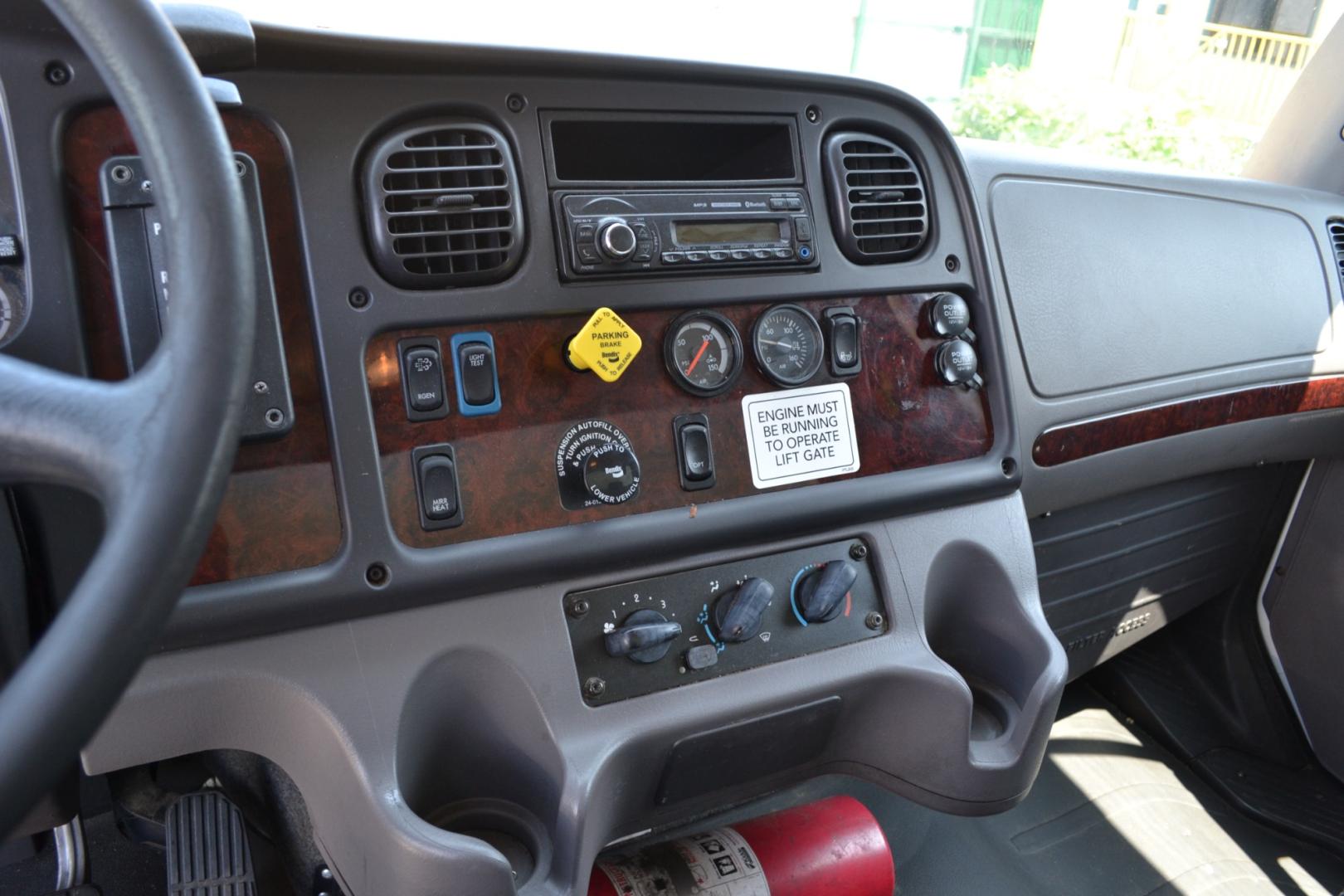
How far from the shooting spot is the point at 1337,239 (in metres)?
2.07

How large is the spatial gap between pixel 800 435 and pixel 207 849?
88 cm

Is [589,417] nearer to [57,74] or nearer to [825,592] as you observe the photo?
[825,592]

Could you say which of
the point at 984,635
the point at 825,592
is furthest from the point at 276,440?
the point at 984,635

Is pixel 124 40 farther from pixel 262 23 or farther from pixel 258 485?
pixel 258 485

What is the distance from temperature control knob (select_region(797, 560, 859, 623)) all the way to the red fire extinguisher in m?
0.32

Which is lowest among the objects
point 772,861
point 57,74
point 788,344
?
point 772,861

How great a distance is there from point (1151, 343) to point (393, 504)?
1.32m

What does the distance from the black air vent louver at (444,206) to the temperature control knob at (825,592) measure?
20.4 inches

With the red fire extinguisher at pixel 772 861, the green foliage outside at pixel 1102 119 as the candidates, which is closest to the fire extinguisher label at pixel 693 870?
the red fire extinguisher at pixel 772 861

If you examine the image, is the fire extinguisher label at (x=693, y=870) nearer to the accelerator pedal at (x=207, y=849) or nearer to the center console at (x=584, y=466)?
the center console at (x=584, y=466)

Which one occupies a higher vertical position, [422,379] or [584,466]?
[422,379]

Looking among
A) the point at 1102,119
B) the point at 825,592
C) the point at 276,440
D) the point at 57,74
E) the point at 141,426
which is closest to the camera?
the point at 141,426

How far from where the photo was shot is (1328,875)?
1.84 metres

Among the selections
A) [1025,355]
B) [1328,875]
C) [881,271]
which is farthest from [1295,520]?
[881,271]
